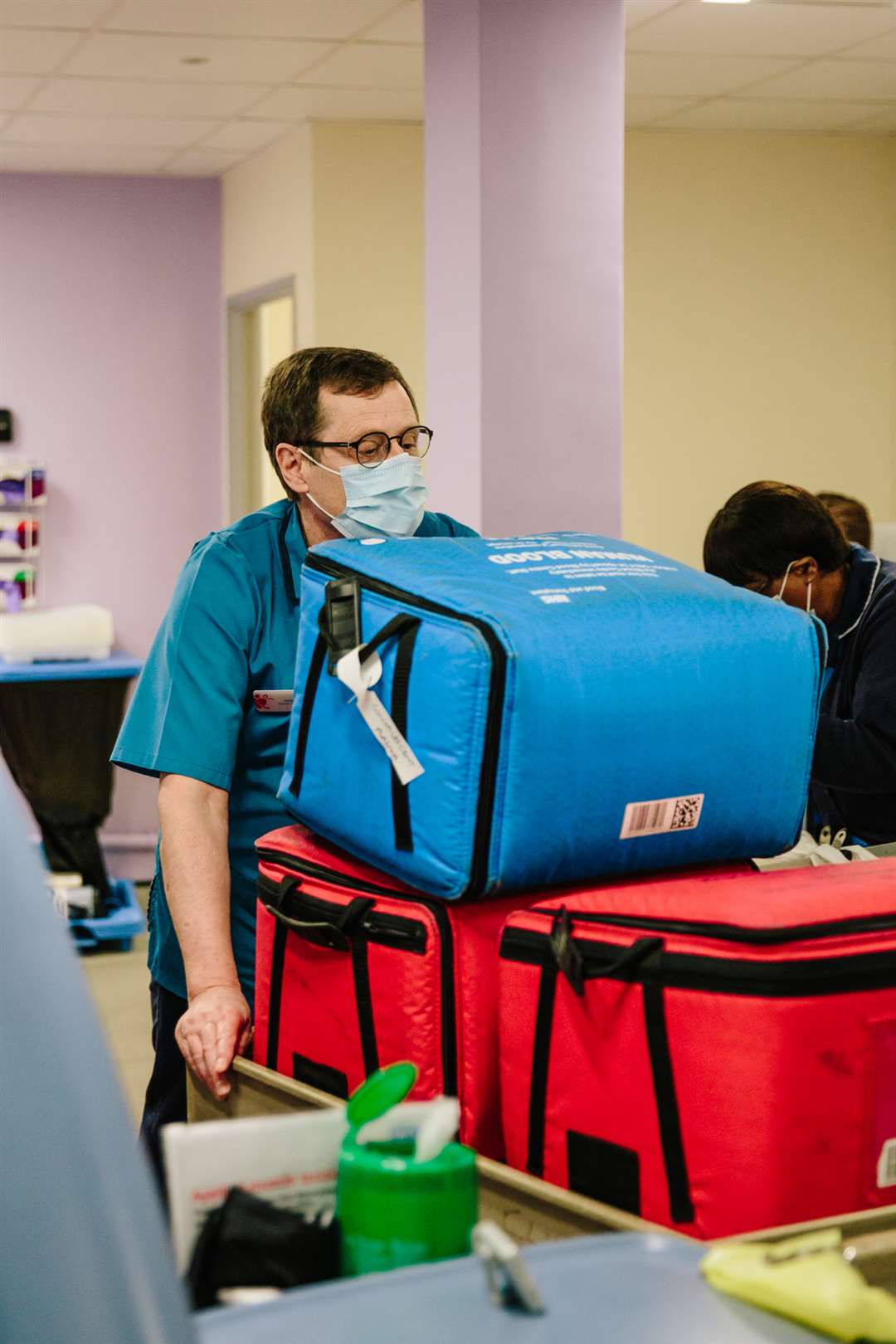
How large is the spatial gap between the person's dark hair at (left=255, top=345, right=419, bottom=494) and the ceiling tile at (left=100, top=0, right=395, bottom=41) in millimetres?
2279

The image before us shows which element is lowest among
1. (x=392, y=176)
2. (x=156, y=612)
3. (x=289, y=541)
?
(x=156, y=612)

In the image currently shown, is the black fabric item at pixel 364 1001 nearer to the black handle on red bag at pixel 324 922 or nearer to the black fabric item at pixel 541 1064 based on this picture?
the black handle on red bag at pixel 324 922

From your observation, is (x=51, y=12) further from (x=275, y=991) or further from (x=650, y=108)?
(x=275, y=991)

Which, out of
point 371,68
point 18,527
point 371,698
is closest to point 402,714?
point 371,698

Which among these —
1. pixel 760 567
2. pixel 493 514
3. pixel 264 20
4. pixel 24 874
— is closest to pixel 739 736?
pixel 24 874

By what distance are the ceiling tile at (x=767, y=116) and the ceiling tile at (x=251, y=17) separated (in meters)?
1.49

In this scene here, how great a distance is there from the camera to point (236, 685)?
1.58 m

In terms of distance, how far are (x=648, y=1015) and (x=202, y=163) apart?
205 inches

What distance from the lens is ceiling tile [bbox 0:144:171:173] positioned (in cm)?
538

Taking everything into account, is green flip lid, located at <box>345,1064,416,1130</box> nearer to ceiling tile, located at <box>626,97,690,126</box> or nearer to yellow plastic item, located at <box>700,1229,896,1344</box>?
yellow plastic item, located at <box>700,1229,896,1344</box>

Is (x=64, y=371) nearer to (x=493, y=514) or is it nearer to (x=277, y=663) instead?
(x=493, y=514)

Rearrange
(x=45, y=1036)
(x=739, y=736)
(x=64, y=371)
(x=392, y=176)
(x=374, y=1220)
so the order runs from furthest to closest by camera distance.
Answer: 1. (x=64, y=371)
2. (x=392, y=176)
3. (x=739, y=736)
4. (x=374, y=1220)
5. (x=45, y=1036)

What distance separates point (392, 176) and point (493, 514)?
7.16 ft

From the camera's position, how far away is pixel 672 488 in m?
5.38
